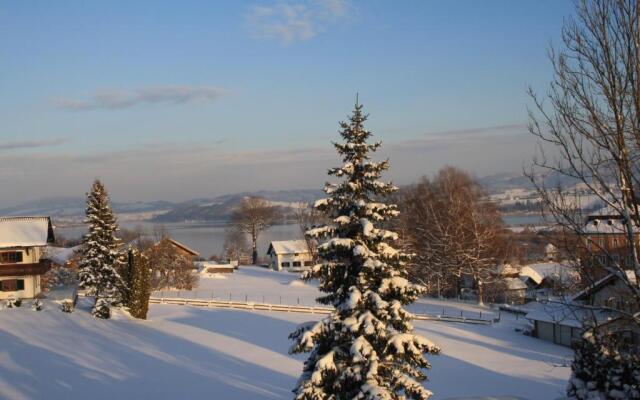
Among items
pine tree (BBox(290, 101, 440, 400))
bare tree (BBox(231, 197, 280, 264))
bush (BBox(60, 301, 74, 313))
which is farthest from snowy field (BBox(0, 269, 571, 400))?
bare tree (BBox(231, 197, 280, 264))

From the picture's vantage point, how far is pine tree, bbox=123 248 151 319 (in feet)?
99.6

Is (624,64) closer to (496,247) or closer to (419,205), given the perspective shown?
(496,247)

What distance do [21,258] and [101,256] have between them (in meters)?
12.0

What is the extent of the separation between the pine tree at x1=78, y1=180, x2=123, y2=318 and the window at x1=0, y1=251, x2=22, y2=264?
10209 millimetres

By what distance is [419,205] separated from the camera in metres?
54.2

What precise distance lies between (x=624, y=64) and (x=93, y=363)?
68.6 feet

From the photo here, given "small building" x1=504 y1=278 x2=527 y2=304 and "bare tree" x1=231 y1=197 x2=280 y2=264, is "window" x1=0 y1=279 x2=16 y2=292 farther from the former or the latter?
"bare tree" x1=231 y1=197 x2=280 y2=264

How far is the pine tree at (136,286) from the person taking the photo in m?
30.4

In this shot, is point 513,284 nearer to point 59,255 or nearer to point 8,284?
point 8,284

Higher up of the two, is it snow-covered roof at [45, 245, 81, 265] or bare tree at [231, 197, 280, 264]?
bare tree at [231, 197, 280, 264]

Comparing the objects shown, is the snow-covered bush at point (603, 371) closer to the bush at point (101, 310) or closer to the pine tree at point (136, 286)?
the pine tree at point (136, 286)

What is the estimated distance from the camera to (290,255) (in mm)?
74312

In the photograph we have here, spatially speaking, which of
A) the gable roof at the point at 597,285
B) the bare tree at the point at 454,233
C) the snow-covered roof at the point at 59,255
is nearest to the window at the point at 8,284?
the snow-covered roof at the point at 59,255

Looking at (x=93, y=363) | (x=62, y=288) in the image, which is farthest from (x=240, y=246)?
(x=93, y=363)
